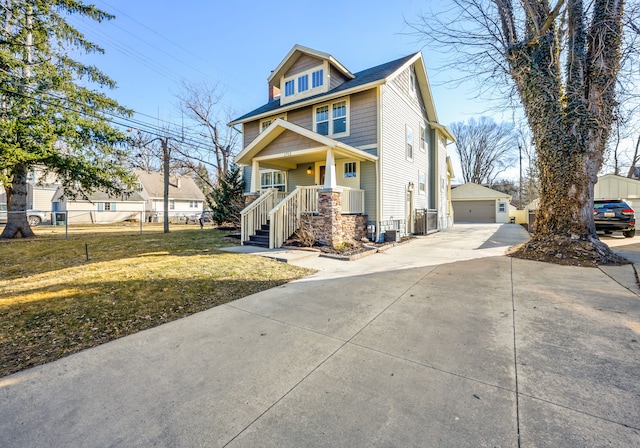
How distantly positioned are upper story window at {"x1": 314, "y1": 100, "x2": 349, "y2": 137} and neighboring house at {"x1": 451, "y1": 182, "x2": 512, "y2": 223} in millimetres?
21363

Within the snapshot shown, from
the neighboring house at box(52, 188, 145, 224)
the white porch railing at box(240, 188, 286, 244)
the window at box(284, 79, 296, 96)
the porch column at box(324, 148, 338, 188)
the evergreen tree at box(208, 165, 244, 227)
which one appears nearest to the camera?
the porch column at box(324, 148, 338, 188)

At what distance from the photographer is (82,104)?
12.7 meters

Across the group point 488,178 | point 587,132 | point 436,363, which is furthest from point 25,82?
point 488,178

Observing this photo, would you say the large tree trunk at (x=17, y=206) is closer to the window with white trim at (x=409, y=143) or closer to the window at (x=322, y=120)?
the window at (x=322, y=120)

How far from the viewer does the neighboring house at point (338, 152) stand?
363 inches

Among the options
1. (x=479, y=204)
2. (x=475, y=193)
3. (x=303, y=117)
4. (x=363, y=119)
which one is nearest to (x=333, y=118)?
(x=363, y=119)

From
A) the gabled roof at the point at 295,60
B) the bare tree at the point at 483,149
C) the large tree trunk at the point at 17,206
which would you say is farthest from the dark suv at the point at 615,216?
the bare tree at the point at 483,149

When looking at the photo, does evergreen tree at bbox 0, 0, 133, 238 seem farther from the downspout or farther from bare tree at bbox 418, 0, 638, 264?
bare tree at bbox 418, 0, 638, 264

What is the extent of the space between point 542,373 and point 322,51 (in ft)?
42.1

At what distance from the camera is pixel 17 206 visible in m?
12.4

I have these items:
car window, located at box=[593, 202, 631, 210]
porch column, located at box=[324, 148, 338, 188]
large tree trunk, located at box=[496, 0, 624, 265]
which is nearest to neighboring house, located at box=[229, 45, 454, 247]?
porch column, located at box=[324, 148, 338, 188]

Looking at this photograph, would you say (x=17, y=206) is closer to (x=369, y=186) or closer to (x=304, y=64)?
(x=304, y=64)

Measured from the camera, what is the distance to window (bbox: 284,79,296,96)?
13297mm

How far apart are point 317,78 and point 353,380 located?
41.8ft
